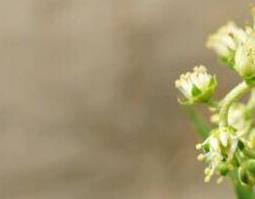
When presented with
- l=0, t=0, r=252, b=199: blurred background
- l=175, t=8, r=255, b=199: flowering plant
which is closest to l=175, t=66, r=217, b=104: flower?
l=175, t=8, r=255, b=199: flowering plant

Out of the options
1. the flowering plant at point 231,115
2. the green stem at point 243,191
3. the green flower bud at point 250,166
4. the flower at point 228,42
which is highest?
the flower at point 228,42

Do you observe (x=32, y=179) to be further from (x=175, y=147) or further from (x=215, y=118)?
(x=215, y=118)

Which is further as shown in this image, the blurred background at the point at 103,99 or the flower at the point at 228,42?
the blurred background at the point at 103,99

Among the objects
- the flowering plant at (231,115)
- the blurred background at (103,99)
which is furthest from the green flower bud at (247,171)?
the blurred background at (103,99)

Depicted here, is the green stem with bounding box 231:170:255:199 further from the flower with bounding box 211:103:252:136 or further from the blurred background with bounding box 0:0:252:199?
the blurred background with bounding box 0:0:252:199

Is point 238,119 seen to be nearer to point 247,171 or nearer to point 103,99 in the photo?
point 247,171

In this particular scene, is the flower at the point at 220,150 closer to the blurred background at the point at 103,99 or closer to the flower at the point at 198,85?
the flower at the point at 198,85

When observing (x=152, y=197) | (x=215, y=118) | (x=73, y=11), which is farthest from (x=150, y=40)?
(x=215, y=118)
